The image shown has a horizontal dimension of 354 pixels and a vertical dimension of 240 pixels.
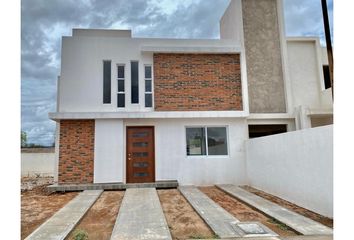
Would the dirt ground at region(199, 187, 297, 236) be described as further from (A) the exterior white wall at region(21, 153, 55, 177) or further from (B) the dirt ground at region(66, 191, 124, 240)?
(A) the exterior white wall at region(21, 153, 55, 177)

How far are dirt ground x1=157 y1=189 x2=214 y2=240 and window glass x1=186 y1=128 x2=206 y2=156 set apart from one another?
255 centimetres

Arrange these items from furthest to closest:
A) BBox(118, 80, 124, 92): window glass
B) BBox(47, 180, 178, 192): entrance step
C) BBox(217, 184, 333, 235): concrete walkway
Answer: BBox(118, 80, 124, 92): window glass
BBox(47, 180, 178, 192): entrance step
BBox(217, 184, 333, 235): concrete walkway

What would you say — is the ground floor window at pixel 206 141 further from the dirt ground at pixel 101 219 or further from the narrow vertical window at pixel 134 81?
the dirt ground at pixel 101 219

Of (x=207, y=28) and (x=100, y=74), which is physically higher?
(x=207, y=28)

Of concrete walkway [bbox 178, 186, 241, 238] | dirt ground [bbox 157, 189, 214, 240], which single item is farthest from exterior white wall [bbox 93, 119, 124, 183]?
concrete walkway [bbox 178, 186, 241, 238]

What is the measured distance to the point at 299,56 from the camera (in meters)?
11.0

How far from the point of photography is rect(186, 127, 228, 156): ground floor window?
9891 millimetres

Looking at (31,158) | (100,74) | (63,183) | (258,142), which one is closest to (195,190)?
(258,142)

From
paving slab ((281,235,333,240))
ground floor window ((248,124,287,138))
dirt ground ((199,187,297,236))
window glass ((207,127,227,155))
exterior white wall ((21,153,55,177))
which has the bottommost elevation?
dirt ground ((199,187,297,236))

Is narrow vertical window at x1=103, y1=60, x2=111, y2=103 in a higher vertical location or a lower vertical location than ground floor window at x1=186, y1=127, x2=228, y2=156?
higher
